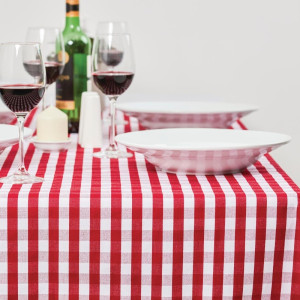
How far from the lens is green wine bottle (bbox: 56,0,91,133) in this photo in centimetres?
176

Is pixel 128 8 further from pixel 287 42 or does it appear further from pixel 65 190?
pixel 65 190

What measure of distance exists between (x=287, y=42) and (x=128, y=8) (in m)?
0.71

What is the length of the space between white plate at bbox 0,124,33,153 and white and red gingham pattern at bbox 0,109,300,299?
22 centimetres

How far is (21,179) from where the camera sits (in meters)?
1.21

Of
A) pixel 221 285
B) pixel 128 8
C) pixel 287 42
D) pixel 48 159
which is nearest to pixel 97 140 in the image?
pixel 48 159

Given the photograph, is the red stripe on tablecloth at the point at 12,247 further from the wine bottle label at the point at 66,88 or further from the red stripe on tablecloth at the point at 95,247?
the wine bottle label at the point at 66,88

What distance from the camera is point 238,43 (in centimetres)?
307

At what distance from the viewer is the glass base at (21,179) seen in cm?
120

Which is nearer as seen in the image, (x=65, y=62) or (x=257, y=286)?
(x=257, y=286)

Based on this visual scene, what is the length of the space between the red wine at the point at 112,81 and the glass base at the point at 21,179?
0.34 m

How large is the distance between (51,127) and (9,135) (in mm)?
164

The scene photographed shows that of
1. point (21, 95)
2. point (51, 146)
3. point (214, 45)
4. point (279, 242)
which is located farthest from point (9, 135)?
point (214, 45)

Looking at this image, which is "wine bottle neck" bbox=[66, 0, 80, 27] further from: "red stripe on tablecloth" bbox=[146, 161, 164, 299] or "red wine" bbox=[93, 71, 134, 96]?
"red stripe on tablecloth" bbox=[146, 161, 164, 299]

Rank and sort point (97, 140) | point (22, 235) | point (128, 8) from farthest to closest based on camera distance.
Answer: point (128, 8), point (97, 140), point (22, 235)
